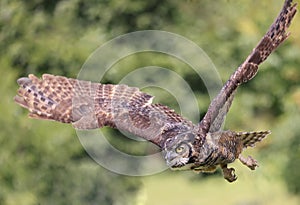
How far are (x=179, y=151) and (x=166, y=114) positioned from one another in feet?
2.68

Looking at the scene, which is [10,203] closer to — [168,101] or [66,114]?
[168,101]

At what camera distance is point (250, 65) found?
5672 millimetres

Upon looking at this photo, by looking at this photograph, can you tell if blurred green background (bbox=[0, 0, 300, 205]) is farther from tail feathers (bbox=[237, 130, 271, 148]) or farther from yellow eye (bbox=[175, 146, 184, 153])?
yellow eye (bbox=[175, 146, 184, 153])

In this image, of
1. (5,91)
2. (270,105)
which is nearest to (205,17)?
(270,105)

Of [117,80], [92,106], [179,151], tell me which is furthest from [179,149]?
[117,80]

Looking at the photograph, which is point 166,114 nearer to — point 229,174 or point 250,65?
point 229,174

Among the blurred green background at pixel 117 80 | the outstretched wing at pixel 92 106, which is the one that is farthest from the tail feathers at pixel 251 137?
the blurred green background at pixel 117 80

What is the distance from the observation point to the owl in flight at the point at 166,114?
5.74m

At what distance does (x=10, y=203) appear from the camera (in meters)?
10.7

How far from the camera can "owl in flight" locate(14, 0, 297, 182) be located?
5742mm

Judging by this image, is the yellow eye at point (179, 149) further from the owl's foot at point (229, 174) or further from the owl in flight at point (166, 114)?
the owl's foot at point (229, 174)

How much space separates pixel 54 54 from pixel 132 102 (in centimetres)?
471

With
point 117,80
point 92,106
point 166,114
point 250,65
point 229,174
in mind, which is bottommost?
point 117,80

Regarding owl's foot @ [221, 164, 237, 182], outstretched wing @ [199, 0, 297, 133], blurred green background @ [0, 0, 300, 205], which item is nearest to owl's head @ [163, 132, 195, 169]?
outstretched wing @ [199, 0, 297, 133]
